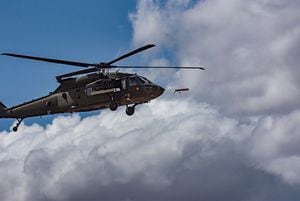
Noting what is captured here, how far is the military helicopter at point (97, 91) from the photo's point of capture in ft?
234

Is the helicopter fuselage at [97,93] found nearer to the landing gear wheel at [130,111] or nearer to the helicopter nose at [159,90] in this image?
the helicopter nose at [159,90]

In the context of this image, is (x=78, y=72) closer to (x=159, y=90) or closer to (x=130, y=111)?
(x=130, y=111)

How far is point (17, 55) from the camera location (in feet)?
221

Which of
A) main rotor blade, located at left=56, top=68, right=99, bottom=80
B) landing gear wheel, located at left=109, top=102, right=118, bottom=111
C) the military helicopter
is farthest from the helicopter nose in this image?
main rotor blade, located at left=56, top=68, right=99, bottom=80

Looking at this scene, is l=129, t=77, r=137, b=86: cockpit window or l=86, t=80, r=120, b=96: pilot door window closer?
l=129, t=77, r=137, b=86: cockpit window

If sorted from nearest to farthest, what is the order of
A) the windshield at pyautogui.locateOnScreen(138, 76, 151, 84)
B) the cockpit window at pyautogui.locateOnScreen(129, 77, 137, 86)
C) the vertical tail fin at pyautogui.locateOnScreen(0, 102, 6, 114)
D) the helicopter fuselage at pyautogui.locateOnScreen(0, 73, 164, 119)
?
the helicopter fuselage at pyautogui.locateOnScreen(0, 73, 164, 119) → the cockpit window at pyautogui.locateOnScreen(129, 77, 137, 86) → the windshield at pyautogui.locateOnScreen(138, 76, 151, 84) → the vertical tail fin at pyautogui.locateOnScreen(0, 102, 6, 114)

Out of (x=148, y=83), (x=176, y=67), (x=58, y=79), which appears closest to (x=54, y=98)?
(x=58, y=79)

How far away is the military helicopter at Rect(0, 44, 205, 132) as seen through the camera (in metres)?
71.4

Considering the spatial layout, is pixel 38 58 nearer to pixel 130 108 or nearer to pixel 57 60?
pixel 57 60

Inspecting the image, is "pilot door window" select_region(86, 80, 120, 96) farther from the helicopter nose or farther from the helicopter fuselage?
the helicopter nose

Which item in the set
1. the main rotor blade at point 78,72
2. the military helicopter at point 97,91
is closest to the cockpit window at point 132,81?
the military helicopter at point 97,91

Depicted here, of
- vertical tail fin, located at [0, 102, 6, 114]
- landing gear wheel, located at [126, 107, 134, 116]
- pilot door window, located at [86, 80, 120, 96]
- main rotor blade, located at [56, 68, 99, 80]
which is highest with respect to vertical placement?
vertical tail fin, located at [0, 102, 6, 114]

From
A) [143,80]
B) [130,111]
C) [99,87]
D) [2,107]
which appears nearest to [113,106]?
[130,111]

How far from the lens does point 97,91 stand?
2862 inches
